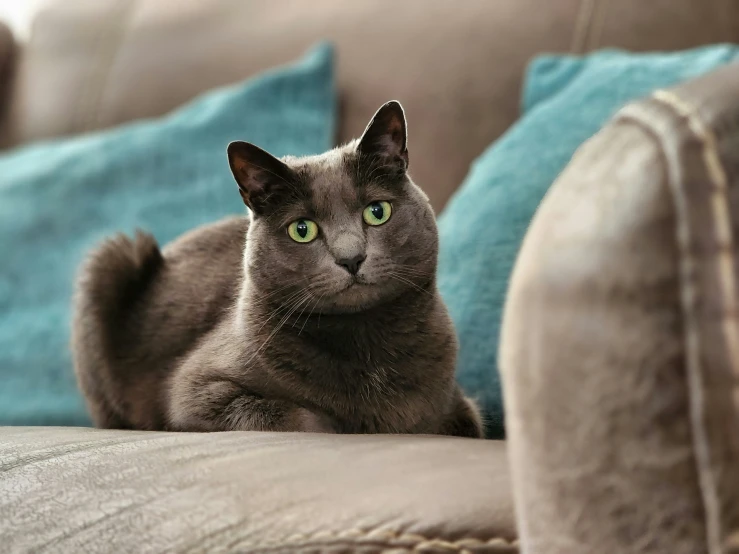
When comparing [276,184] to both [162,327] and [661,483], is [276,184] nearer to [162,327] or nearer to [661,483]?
[162,327]

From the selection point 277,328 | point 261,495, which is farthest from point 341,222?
point 261,495

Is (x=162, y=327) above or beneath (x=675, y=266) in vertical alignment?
beneath

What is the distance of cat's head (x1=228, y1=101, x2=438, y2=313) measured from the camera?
0.80 m

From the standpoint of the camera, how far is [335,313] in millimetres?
850

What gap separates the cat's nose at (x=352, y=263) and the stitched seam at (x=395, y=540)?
1.13ft

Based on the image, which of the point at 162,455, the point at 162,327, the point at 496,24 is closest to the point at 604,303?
the point at 162,455

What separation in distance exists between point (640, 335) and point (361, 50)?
4.45ft

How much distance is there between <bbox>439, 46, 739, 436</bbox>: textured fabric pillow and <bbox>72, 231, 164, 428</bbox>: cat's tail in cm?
48

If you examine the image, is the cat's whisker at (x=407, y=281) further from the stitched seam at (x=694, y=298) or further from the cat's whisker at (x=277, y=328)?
the stitched seam at (x=694, y=298)

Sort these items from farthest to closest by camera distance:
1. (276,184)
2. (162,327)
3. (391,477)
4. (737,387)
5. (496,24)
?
1. (496,24)
2. (162,327)
3. (276,184)
4. (391,477)
5. (737,387)

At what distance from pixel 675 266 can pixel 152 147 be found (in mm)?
1395

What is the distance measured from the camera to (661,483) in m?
0.37

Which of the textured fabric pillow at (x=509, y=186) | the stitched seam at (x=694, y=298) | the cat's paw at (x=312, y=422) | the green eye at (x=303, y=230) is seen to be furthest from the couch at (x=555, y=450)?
the textured fabric pillow at (x=509, y=186)

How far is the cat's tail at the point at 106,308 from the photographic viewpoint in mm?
1107
